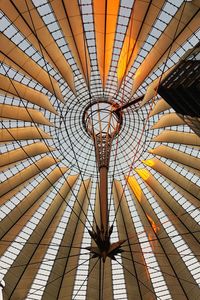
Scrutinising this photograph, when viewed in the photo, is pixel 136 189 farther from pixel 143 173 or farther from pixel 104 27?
pixel 104 27

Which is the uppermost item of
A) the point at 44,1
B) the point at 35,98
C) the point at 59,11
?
the point at 35,98

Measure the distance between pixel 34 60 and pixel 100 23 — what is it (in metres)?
5.00

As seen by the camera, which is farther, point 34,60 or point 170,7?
point 34,60

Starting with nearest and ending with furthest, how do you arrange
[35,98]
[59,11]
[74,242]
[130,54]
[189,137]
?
[59,11] → [130,54] → [35,98] → [189,137] → [74,242]

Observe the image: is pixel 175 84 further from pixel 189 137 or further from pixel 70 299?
pixel 70 299

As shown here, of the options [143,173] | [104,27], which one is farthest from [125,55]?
[143,173]

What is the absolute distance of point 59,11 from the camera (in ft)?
63.3

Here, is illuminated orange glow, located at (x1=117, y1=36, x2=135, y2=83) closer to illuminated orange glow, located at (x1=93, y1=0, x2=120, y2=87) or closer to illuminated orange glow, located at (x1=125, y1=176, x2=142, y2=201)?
illuminated orange glow, located at (x1=93, y1=0, x2=120, y2=87)

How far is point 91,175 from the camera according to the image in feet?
104

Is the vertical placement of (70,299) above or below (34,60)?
below

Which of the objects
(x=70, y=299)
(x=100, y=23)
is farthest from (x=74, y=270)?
(x=100, y=23)

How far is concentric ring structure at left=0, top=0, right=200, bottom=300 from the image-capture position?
73.2 feet

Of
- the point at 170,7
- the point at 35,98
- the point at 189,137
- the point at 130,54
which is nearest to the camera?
the point at 170,7

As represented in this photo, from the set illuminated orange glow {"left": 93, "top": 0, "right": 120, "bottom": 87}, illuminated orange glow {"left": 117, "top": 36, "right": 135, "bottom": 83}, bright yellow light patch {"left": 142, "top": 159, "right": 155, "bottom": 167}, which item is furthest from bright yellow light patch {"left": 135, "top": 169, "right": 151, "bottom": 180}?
illuminated orange glow {"left": 93, "top": 0, "right": 120, "bottom": 87}
